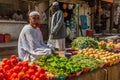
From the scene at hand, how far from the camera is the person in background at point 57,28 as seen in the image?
7.68m

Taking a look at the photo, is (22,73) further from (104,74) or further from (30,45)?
(104,74)

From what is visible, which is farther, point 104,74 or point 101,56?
point 101,56

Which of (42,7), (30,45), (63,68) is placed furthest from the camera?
(42,7)

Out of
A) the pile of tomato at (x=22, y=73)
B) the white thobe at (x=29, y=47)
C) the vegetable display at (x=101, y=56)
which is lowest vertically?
the vegetable display at (x=101, y=56)

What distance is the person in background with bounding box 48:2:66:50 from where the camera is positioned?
7.68 metres

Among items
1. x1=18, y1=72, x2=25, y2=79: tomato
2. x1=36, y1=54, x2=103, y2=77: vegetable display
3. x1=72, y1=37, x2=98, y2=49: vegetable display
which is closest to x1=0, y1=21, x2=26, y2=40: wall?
x1=72, y1=37, x2=98, y2=49: vegetable display

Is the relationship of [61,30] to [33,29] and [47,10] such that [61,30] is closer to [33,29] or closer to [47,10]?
[33,29]

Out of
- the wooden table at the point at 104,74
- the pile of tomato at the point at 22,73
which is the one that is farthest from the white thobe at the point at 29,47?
the pile of tomato at the point at 22,73

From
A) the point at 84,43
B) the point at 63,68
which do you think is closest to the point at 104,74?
the point at 63,68

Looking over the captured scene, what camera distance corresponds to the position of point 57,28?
306 inches

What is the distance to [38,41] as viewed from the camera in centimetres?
516

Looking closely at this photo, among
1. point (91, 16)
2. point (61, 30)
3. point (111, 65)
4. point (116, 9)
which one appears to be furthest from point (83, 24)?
point (111, 65)

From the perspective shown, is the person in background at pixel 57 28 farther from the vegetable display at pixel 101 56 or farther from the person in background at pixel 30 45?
the person in background at pixel 30 45

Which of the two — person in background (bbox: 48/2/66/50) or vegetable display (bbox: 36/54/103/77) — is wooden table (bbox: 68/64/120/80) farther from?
person in background (bbox: 48/2/66/50)
